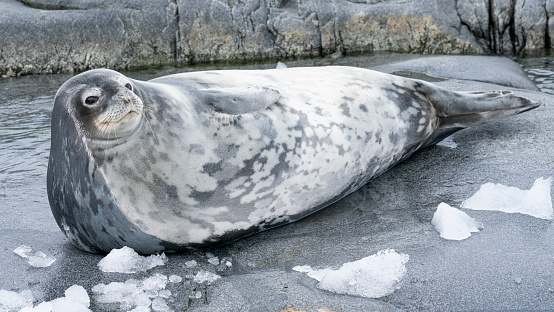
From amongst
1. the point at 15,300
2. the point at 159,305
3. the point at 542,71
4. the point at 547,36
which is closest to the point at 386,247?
the point at 159,305

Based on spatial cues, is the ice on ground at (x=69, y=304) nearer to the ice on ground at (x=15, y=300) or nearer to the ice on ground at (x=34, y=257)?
the ice on ground at (x=15, y=300)

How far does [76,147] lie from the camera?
7.59 ft

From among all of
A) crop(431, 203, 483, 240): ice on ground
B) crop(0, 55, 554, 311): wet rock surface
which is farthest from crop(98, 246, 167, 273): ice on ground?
crop(431, 203, 483, 240): ice on ground

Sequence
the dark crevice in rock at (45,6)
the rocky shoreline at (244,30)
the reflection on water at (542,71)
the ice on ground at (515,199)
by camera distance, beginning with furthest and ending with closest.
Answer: the dark crevice in rock at (45,6) < the rocky shoreline at (244,30) < the reflection on water at (542,71) < the ice on ground at (515,199)

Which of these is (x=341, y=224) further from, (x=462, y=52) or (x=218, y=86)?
(x=462, y=52)

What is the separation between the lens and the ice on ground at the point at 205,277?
87.5 inches

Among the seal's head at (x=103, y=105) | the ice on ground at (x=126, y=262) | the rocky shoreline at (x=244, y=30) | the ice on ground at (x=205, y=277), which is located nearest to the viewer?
the seal's head at (x=103, y=105)

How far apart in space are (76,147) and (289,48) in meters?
4.83

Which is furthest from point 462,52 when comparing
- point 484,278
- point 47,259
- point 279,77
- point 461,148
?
point 47,259

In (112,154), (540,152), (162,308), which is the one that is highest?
(112,154)

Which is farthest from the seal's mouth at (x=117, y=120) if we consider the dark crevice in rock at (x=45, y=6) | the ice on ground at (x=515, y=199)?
the dark crevice in rock at (x=45, y=6)

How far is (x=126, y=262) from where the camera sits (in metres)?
2.35

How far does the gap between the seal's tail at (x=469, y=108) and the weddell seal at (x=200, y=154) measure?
0.50 m

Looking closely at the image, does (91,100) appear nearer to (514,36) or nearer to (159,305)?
(159,305)
